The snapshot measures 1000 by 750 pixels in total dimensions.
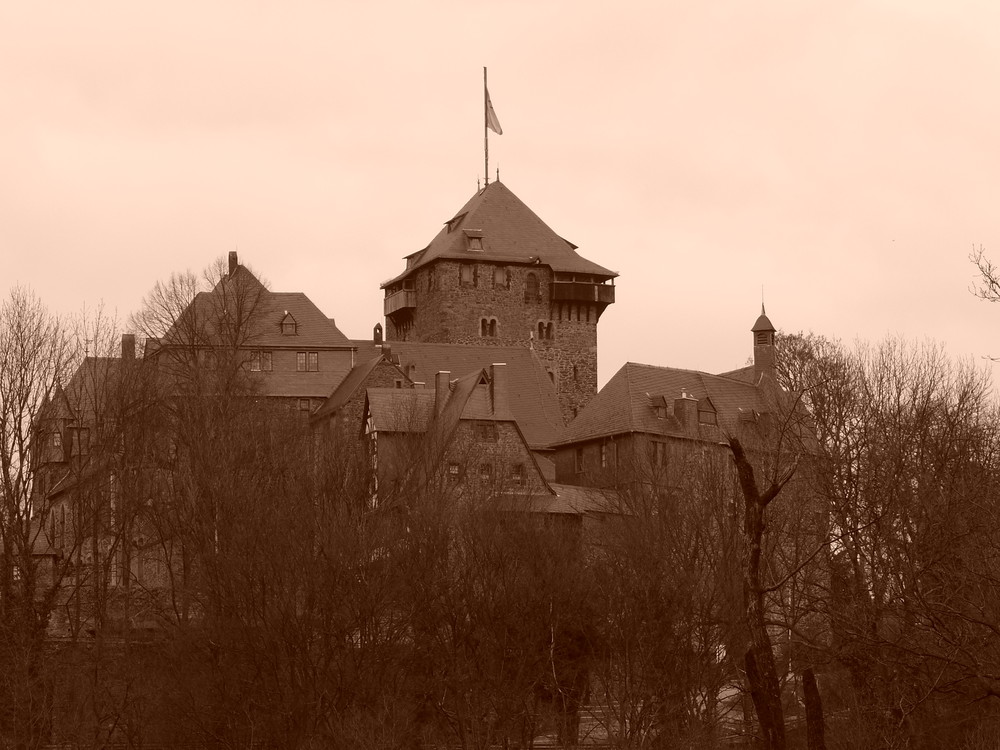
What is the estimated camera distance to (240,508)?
156 ft

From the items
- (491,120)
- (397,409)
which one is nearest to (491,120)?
(491,120)

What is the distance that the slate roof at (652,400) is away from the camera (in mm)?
73250

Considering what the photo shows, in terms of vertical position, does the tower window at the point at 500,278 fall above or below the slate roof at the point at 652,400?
above

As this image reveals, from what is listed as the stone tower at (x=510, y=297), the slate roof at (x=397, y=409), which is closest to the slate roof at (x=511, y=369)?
the stone tower at (x=510, y=297)

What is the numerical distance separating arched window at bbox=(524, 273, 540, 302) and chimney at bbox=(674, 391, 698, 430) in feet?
61.5

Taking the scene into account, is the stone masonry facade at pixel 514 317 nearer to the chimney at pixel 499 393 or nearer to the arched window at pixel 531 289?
the arched window at pixel 531 289

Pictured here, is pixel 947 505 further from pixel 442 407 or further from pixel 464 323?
pixel 464 323

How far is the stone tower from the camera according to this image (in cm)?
9044

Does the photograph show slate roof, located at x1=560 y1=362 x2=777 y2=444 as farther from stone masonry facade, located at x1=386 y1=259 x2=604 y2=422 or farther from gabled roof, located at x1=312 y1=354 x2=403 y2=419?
stone masonry facade, located at x1=386 y1=259 x2=604 y2=422

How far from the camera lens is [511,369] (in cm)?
8262

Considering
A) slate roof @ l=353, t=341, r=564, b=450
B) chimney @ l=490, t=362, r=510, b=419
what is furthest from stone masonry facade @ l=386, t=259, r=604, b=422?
chimney @ l=490, t=362, r=510, b=419

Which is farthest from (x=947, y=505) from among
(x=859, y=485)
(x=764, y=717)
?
(x=764, y=717)

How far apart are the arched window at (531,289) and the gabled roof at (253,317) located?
1222cm

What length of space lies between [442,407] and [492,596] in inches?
974
